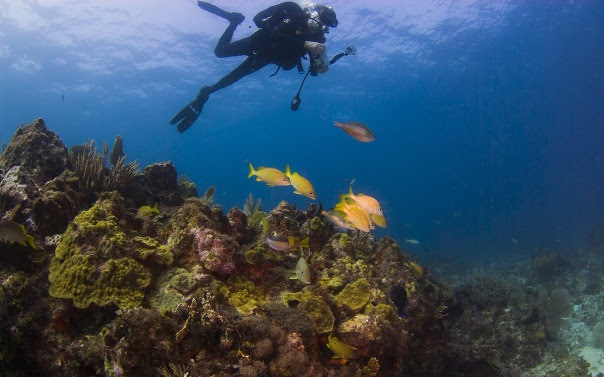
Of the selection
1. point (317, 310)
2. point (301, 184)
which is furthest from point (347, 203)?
point (317, 310)

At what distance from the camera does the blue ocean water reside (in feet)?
111

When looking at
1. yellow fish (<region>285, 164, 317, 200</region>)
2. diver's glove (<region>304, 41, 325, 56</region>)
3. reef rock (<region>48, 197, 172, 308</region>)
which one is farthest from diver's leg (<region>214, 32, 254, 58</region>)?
reef rock (<region>48, 197, 172, 308</region>)

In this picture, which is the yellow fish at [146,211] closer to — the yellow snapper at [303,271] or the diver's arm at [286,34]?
the yellow snapper at [303,271]

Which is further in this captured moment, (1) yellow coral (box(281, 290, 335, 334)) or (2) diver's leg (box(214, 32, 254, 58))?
(2) diver's leg (box(214, 32, 254, 58))

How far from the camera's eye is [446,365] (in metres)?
6.62

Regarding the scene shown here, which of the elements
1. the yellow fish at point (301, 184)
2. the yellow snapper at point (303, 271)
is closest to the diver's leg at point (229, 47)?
the yellow fish at point (301, 184)

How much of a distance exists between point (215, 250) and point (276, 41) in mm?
7615

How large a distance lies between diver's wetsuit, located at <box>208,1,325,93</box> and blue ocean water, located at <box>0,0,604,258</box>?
447cm

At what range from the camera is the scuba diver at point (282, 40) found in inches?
364

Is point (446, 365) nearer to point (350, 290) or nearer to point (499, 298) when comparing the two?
point (350, 290)

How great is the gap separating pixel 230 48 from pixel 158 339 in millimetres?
10300

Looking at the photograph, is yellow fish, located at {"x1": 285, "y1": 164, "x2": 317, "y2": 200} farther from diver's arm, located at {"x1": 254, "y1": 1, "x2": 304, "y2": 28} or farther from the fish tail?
diver's arm, located at {"x1": 254, "y1": 1, "x2": 304, "y2": 28}

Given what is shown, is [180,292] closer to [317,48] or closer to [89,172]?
[89,172]

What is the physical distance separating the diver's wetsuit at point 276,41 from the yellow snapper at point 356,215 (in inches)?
262
